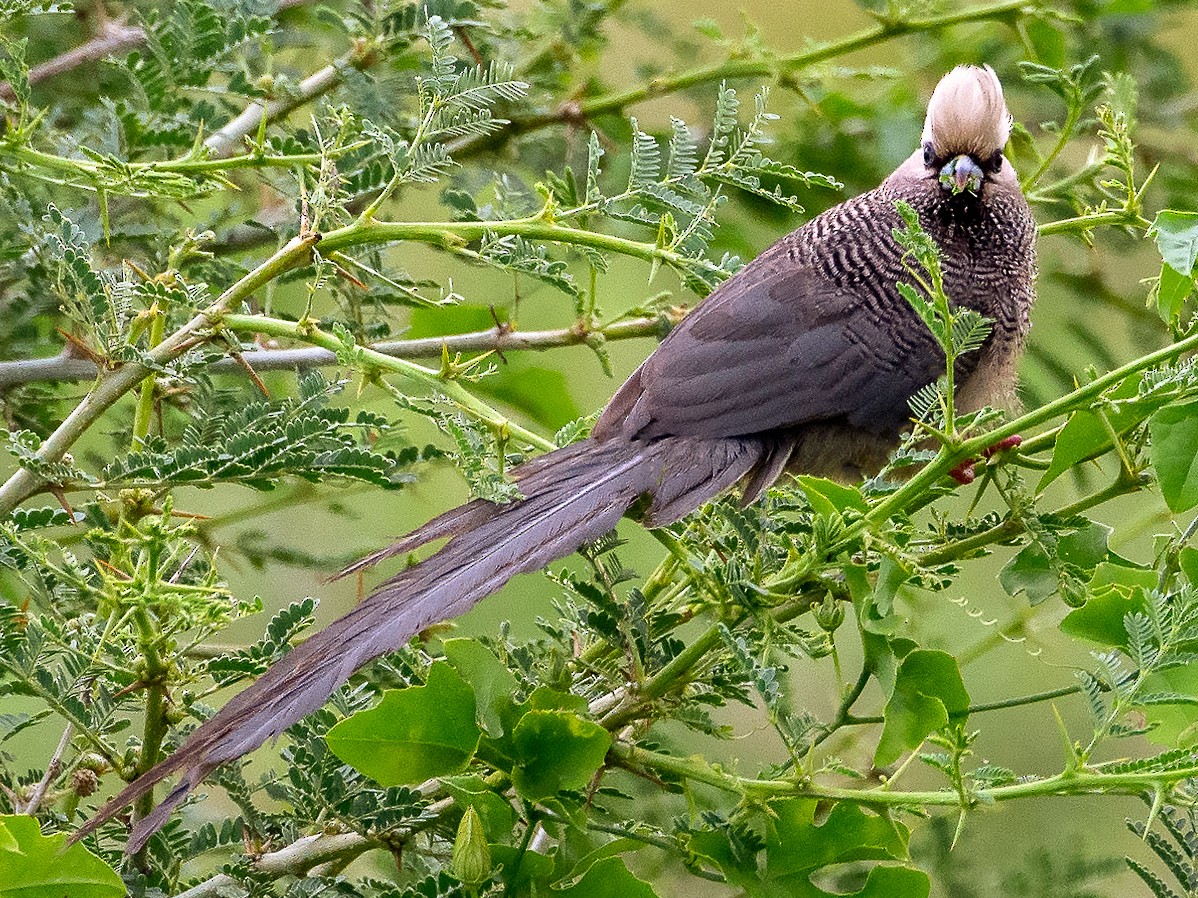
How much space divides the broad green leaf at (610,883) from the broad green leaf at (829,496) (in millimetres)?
429

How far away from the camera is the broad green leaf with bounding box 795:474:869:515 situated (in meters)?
1.38

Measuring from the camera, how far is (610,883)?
54.8 inches

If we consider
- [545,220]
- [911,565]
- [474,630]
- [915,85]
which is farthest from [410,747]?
[915,85]

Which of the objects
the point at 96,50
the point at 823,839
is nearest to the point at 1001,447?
the point at 823,839

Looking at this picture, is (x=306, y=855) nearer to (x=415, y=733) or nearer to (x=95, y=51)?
(x=415, y=733)

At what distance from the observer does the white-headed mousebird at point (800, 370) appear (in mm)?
1941

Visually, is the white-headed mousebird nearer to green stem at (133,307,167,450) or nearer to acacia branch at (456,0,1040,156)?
acacia branch at (456,0,1040,156)

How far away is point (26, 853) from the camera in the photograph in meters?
1.28

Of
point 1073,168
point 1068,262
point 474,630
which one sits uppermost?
point 1073,168

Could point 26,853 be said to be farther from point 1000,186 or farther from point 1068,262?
point 1068,262

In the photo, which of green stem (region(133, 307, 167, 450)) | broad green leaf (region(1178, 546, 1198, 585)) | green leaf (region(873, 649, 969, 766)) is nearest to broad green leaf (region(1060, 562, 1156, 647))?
broad green leaf (region(1178, 546, 1198, 585))

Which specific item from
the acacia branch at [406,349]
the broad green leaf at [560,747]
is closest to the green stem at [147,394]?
the acacia branch at [406,349]

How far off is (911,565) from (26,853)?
36.5 inches

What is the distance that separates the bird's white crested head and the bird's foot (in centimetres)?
108
